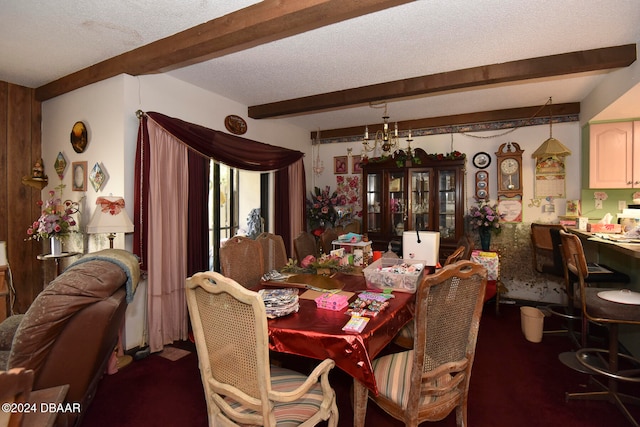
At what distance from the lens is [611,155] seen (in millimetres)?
3607

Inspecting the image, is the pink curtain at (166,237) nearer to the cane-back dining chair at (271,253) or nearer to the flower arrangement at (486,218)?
the cane-back dining chair at (271,253)

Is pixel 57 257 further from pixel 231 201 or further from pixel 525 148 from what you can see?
pixel 525 148

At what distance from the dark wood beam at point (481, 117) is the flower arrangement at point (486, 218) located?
1.16 metres

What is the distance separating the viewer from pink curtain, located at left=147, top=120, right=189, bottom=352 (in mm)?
2941

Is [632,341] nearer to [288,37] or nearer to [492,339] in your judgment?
[492,339]

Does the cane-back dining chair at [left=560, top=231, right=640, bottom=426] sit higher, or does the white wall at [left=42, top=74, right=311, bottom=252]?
the white wall at [left=42, top=74, right=311, bottom=252]

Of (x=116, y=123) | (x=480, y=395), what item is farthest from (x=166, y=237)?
(x=480, y=395)

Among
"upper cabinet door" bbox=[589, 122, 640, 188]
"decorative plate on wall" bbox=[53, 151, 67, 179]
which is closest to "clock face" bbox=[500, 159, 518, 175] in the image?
"upper cabinet door" bbox=[589, 122, 640, 188]

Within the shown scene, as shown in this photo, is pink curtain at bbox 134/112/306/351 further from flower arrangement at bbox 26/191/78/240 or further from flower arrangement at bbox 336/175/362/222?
flower arrangement at bbox 336/175/362/222

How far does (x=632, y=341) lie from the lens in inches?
110

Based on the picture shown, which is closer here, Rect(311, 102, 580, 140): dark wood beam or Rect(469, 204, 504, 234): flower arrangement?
Rect(311, 102, 580, 140): dark wood beam

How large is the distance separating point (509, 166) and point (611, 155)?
1.00 meters

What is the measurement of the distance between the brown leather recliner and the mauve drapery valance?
1.62 meters

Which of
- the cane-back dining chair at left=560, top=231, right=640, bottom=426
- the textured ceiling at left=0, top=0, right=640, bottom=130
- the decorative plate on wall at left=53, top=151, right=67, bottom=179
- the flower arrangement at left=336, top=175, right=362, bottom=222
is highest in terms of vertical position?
the textured ceiling at left=0, top=0, right=640, bottom=130
